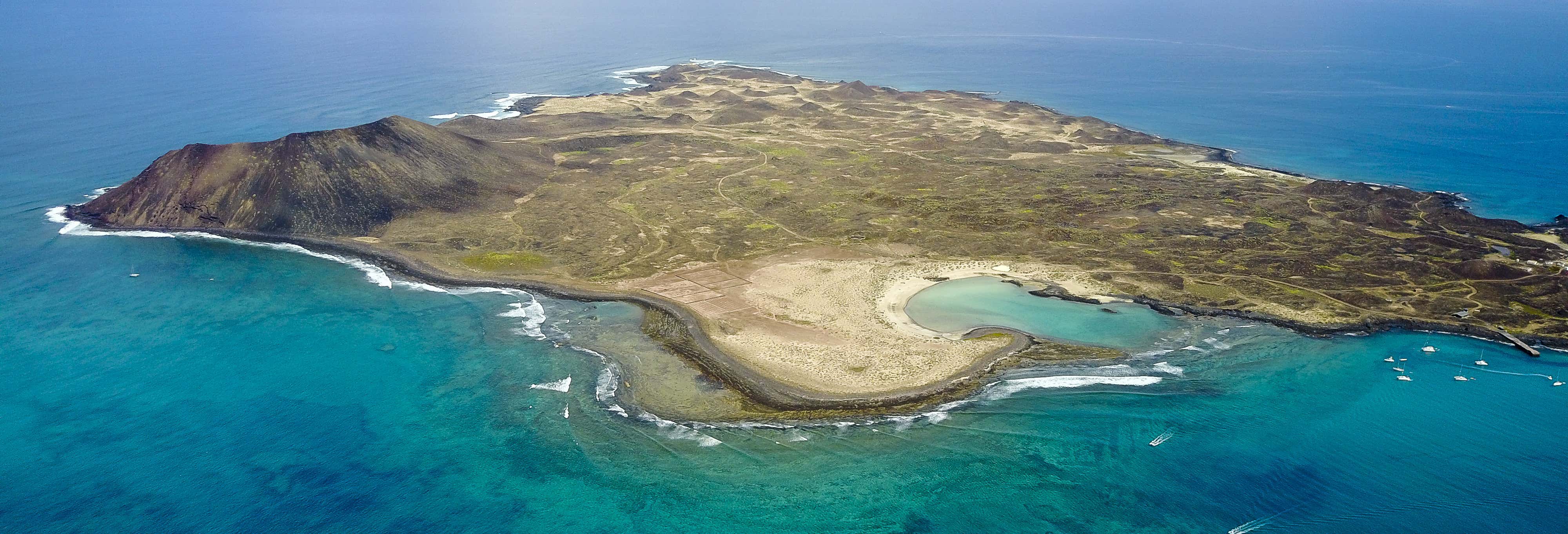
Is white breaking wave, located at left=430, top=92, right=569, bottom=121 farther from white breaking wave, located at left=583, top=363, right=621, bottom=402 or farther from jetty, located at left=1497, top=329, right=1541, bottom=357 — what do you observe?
jetty, located at left=1497, top=329, right=1541, bottom=357

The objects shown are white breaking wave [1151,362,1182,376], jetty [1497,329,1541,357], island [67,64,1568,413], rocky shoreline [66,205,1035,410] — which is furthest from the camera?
island [67,64,1568,413]

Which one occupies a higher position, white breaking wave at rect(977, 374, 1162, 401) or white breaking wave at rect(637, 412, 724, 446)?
white breaking wave at rect(977, 374, 1162, 401)

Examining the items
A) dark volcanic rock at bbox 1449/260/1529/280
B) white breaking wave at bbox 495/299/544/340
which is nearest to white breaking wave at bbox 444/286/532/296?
white breaking wave at bbox 495/299/544/340

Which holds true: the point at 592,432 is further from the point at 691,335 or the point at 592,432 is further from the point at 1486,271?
the point at 1486,271

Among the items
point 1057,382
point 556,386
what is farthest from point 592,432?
point 1057,382

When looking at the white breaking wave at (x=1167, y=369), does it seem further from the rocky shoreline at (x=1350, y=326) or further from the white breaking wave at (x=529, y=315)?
the white breaking wave at (x=529, y=315)

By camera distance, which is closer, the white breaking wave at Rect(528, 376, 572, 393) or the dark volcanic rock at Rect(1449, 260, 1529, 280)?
the white breaking wave at Rect(528, 376, 572, 393)

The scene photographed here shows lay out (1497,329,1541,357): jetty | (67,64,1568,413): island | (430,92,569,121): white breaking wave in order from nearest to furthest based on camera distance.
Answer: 1. (1497,329,1541,357): jetty
2. (67,64,1568,413): island
3. (430,92,569,121): white breaking wave

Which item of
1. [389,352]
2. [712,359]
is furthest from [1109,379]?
[389,352]
